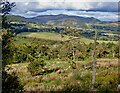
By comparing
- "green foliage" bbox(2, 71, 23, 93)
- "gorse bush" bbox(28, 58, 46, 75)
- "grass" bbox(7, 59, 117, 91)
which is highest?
"green foliage" bbox(2, 71, 23, 93)

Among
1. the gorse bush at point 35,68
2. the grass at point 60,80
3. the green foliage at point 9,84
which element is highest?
the green foliage at point 9,84

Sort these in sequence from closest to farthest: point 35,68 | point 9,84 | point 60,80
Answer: point 9,84 → point 60,80 → point 35,68

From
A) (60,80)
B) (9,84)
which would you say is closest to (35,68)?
(60,80)

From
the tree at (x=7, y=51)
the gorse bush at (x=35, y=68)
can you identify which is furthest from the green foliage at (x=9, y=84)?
the gorse bush at (x=35, y=68)

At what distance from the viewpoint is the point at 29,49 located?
70.8 meters

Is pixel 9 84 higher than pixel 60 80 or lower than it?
higher

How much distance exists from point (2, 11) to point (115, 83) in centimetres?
1114

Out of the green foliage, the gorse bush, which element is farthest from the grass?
the green foliage

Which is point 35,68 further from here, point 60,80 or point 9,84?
point 9,84

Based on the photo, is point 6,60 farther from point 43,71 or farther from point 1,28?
point 43,71

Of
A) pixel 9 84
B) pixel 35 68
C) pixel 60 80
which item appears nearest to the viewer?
pixel 9 84

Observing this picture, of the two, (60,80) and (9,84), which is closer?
(9,84)

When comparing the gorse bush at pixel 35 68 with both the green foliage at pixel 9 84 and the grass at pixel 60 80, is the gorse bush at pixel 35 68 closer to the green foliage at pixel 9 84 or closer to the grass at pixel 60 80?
the grass at pixel 60 80

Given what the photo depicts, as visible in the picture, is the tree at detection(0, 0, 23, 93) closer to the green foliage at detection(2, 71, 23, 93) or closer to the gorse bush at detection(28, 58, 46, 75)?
the green foliage at detection(2, 71, 23, 93)
